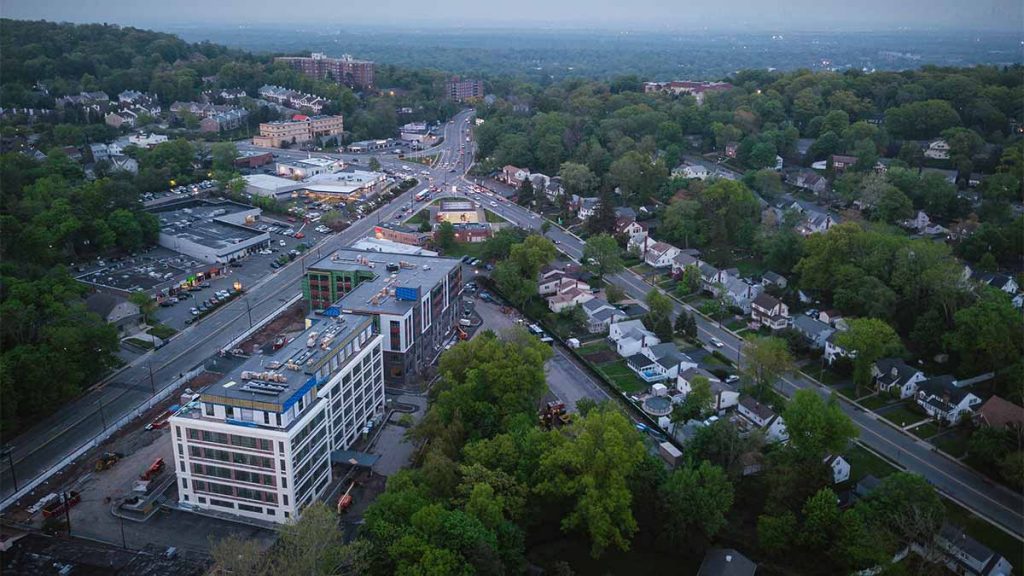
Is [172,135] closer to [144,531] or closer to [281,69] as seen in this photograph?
[281,69]

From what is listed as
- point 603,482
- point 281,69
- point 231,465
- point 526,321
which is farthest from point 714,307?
point 281,69

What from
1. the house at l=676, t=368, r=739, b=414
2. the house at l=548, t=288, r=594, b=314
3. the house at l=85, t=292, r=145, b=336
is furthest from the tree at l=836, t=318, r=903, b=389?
the house at l=85, t=292, r=145, b=336

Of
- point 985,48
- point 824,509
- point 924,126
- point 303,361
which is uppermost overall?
point 985,48

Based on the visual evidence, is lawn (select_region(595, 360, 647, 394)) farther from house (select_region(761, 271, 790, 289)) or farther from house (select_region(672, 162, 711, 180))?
house (select_region(672, 162, 711, 180))

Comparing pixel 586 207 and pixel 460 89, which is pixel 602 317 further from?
pixel 460 89

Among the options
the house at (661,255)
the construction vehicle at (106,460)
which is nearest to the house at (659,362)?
the house at (661,255)
